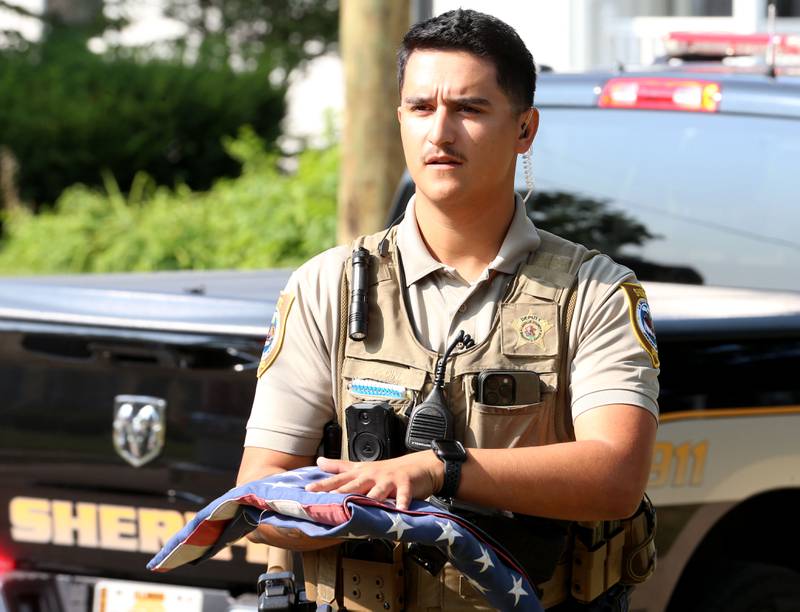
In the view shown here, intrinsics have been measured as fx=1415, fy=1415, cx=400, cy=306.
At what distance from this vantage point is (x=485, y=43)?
2416mm

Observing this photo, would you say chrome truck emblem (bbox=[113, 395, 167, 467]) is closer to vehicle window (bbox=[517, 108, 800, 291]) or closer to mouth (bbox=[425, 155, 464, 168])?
mouth (bbox=[425, 155, 464, 168])

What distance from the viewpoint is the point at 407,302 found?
2527mm

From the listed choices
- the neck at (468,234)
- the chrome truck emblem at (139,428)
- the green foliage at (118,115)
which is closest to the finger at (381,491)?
the neck at (468,234)

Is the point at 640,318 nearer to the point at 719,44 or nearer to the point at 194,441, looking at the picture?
the point at 194,441

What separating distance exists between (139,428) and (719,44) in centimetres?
279

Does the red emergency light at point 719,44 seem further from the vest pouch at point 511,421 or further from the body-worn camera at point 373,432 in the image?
the body-worn camera at point 373,432

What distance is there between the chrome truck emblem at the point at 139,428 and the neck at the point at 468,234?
45.5 inches

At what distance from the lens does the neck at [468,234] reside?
252 cm

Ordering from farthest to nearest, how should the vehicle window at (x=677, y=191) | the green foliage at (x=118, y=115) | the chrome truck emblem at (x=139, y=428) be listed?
1. the green foliage at (x=118, y=115)
2. the vehicle window at (x=677, y=191)
3. the chrome truck emblem at (x=139, y=428)

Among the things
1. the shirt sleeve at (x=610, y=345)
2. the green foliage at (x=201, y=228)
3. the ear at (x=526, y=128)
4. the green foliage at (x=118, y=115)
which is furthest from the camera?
the green foliage at (x=118, y=115)

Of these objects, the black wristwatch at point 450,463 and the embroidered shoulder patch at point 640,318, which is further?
the embroidered shoulder patch at point 640,318

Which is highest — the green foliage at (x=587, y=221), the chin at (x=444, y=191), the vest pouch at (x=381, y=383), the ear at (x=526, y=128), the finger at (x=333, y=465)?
the ear at (x=526, y=128)

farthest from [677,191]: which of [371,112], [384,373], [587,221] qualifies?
[371,112]

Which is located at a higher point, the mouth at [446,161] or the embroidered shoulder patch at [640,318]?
the mouth at [446,161]
